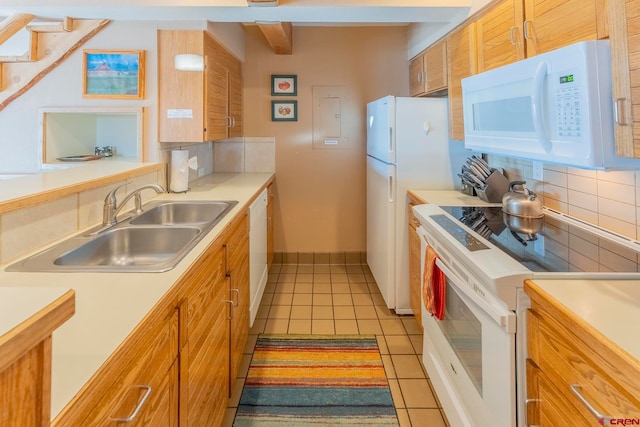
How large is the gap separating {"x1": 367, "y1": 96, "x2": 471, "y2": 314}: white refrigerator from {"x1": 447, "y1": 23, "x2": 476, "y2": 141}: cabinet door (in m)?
0.12

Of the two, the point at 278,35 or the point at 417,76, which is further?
the point at 417,76

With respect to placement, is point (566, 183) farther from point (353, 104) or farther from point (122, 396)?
point (353, 104)

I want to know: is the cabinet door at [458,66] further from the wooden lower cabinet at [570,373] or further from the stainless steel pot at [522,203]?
the wooden lower cabinet at [570,373]

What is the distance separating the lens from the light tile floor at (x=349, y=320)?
194 cm

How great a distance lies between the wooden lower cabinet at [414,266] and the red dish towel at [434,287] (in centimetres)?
61

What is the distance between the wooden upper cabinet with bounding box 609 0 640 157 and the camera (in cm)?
106

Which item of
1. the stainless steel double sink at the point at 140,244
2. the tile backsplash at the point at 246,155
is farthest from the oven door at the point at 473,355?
the tile backsplash at the point at 246,155

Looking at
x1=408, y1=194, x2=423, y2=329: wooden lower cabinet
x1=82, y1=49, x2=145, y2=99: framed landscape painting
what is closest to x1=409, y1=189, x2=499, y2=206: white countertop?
x1=408, y1=194, x2=423, y2=329: wooden lower cabinet

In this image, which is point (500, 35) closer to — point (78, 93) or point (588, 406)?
point (588, 406)

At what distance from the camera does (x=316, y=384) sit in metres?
2.08

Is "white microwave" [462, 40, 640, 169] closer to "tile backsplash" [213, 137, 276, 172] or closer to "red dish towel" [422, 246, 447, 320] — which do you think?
"red dish towel" [422, 246, 447, 320]

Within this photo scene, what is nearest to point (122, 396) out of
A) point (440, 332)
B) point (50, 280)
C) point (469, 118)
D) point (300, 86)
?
point (50, 280)

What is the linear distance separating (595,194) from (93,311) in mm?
1953

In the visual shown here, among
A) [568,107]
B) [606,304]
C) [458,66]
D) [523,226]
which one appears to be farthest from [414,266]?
[606,304]
